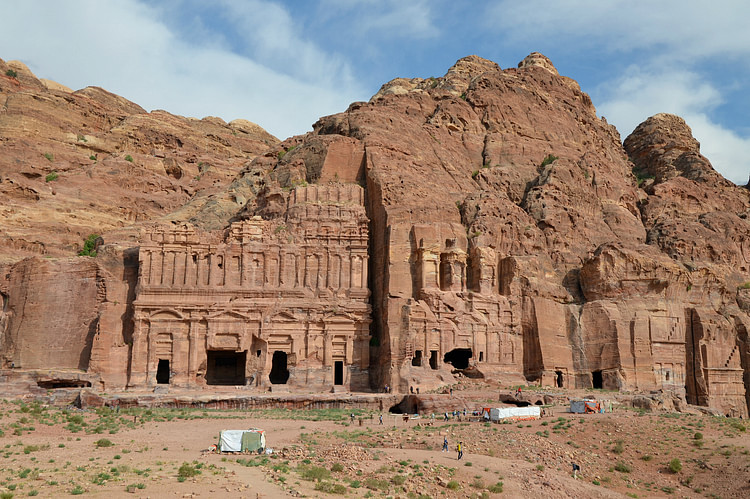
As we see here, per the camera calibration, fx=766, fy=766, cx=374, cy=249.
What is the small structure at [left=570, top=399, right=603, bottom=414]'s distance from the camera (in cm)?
4247

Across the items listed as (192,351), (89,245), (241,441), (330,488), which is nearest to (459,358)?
(192,351)

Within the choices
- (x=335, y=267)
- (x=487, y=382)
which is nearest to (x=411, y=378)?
(x=487, y=382)

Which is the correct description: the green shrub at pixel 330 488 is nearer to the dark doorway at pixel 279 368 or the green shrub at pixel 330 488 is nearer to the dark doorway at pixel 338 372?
the dark doorway at pixel 338 372

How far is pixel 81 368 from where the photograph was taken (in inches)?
2014

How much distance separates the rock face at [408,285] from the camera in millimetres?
51781

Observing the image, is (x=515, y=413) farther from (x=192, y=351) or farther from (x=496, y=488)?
(x=192, y=351)

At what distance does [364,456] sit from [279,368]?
26.4 m

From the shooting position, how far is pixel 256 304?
52750mm

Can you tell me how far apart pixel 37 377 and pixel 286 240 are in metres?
18.4

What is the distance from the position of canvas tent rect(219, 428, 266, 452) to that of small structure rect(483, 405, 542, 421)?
14.2 metres

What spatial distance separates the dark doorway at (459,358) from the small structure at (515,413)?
1342 centimetres

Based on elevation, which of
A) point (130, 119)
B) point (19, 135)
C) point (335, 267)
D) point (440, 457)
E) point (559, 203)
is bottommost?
point (440, 457)

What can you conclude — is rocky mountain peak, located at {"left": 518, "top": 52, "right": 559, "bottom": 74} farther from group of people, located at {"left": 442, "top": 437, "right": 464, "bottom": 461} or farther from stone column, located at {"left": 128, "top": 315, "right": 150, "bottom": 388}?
group of people, located at {"left": 442, "top": 437, "right": 464, "bottom": 461}

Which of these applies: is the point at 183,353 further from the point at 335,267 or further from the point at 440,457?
the point at 440,457
